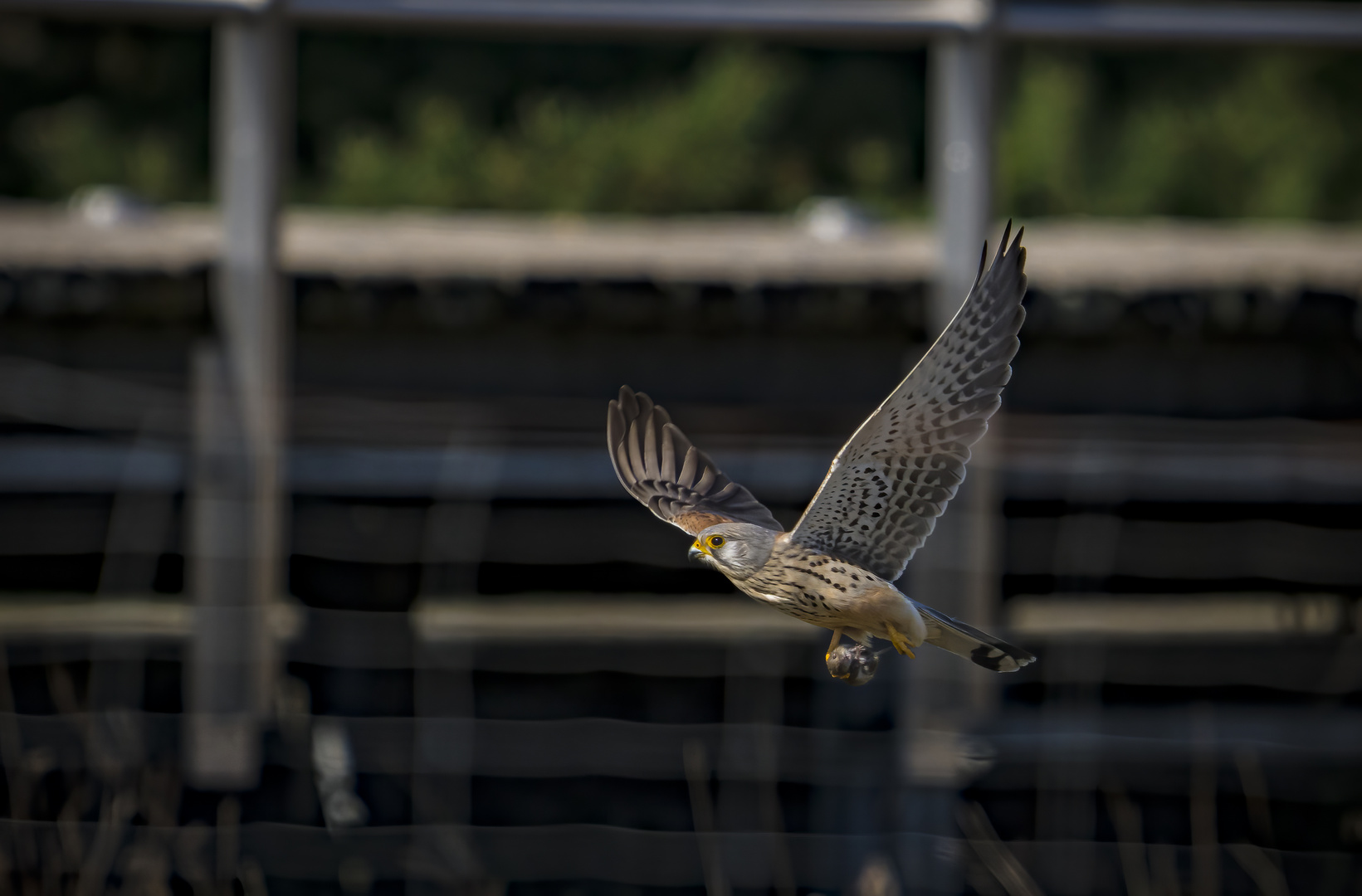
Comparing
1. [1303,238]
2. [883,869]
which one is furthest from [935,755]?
[1303,238]

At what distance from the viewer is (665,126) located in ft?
26.7

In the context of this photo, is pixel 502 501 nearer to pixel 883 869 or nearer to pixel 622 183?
pixel 883 869

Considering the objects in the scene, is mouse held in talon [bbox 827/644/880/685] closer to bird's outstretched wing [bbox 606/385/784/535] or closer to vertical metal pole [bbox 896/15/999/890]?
bird's outstretched wing [bbox 606/385/784/535]

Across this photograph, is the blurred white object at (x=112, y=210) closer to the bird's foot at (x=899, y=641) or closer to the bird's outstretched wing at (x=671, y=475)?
the bird's outstretched wing at (x=671, y=475)

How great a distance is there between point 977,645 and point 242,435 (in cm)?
207

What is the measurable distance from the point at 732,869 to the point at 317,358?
1.62 meters

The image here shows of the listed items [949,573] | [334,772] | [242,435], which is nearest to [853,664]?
[949,573]

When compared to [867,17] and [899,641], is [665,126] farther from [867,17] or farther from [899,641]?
[899,641]

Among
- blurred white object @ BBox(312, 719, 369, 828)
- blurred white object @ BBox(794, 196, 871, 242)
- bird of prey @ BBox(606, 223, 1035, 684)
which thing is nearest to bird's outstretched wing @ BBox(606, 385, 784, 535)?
bird of prey @ BBox(606, 223, 1035, 684)

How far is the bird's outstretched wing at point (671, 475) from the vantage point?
2.47 ft

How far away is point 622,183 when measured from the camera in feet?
26.9

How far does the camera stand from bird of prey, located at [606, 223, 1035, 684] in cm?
64

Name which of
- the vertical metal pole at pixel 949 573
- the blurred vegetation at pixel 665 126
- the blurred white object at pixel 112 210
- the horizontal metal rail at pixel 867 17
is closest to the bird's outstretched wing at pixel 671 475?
the horizontal metal rail at pixel 867 17

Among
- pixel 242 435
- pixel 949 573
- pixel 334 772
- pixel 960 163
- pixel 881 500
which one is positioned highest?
pixel 960 163
